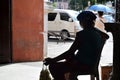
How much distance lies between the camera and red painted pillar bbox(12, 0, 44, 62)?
503 inches

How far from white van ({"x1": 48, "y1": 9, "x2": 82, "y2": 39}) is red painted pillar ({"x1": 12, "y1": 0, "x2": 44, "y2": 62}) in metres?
11.5

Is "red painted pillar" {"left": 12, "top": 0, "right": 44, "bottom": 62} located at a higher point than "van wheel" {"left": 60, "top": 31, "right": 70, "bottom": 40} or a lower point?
higher

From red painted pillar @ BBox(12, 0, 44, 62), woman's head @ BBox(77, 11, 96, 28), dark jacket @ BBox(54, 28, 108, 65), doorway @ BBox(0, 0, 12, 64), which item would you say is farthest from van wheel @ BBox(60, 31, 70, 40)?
dark jacket @ BBox(54, 28, 108, 65)

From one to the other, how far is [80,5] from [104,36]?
209ft

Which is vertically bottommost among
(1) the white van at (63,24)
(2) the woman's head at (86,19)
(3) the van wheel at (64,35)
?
(3) the van wheel at (64,35)

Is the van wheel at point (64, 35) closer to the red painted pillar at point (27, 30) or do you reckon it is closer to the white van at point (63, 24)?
the white van at point (63, 24)

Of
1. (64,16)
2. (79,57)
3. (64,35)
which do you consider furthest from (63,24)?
(79,57)

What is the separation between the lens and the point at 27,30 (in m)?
13.0

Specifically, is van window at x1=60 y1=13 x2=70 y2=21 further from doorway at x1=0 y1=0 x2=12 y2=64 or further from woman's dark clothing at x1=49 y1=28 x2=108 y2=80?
woman's dark clothing at x1=49 y1=28 x2=108 y2=80

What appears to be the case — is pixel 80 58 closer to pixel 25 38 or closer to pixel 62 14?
pixel 25 38

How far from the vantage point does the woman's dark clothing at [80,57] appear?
552 cm

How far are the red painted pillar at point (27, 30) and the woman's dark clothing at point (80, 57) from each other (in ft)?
24.0

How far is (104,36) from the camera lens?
19.7 feet

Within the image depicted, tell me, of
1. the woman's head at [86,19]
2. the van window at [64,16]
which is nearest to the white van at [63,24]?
the van window at [64,16]
